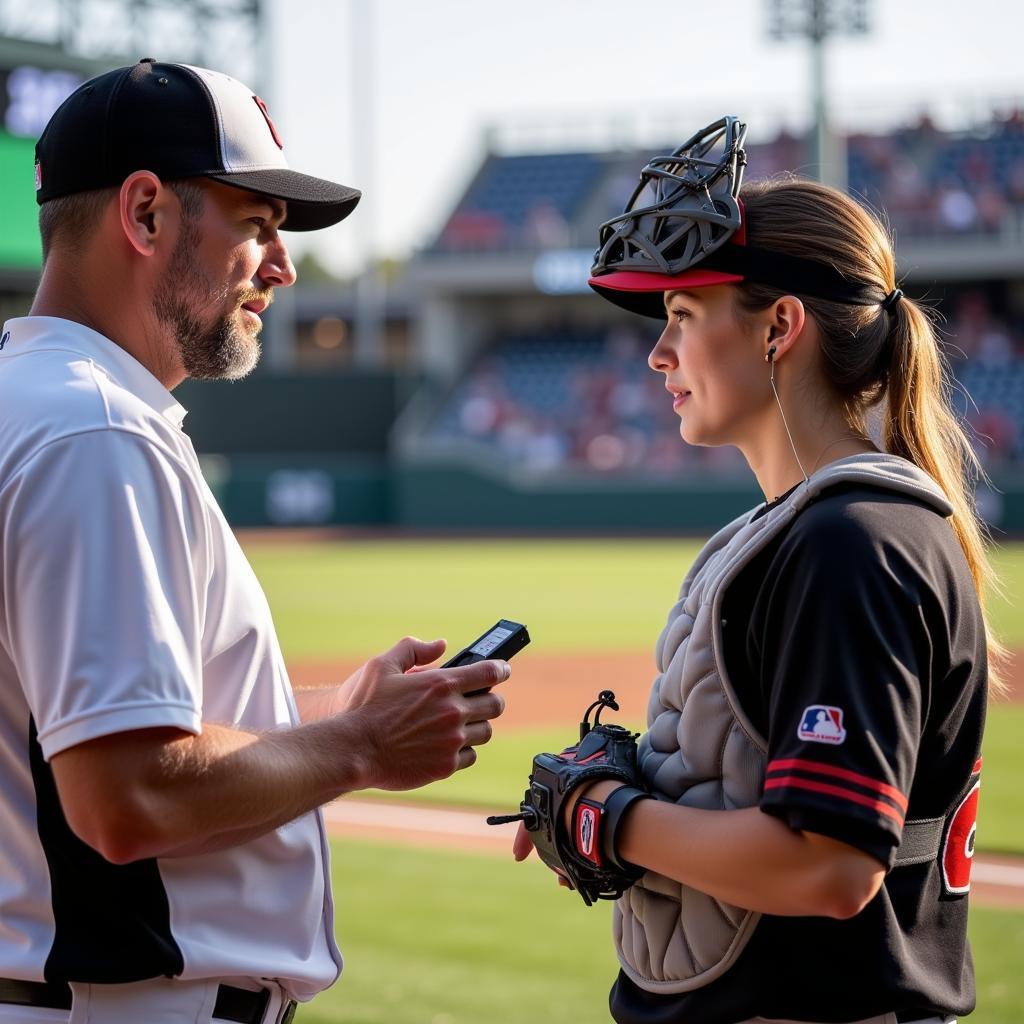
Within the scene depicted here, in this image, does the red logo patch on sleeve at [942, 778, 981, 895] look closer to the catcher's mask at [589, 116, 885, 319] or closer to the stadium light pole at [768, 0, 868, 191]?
the catcher's mask at [589, 116, 885, 319]

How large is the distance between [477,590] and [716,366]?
1597 cm

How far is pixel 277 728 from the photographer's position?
2127mm

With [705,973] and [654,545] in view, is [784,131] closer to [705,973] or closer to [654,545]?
[654,545]

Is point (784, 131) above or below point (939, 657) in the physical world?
above

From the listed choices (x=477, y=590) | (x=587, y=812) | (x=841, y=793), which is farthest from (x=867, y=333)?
(x=477, y=590)

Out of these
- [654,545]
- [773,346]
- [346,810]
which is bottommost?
[654,545]

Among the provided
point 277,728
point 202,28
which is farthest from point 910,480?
point 202,28

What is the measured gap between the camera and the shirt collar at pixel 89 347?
2045 mm

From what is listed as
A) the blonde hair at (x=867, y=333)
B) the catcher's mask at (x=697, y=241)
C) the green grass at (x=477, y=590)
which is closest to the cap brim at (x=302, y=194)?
the catcher's mask at (x=697, y=241)

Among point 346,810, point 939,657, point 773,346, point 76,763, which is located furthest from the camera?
point 346,810

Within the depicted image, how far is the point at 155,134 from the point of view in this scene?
207 centimetres

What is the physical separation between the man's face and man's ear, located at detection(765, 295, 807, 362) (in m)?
0.85

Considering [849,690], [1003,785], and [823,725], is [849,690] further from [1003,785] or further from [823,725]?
[1003,785]

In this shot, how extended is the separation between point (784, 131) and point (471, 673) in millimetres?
34232
